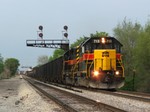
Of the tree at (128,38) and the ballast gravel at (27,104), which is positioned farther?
the tree at (128,38)

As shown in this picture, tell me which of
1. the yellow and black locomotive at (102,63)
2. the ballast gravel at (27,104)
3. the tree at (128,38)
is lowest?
the ballast gravel at (27,104)

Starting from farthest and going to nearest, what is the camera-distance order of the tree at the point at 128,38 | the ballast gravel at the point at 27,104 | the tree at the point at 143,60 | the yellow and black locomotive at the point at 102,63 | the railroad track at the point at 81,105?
the tree at the point at 128,38 < the tree at the point at 143,60 < the yellow and black locomotive at the point at 102,63 < the ballast gravel at the point at 27,104 < the railroad track at the point at 81,105

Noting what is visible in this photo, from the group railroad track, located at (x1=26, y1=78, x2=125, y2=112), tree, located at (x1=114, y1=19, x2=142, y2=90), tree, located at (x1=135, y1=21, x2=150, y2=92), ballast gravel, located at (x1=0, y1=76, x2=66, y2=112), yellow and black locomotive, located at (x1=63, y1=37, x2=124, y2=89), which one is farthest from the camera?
tree, located at (x1=114, y1=19, x2=142, y2=90)

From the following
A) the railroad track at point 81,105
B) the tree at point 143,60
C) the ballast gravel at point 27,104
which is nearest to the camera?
the railroad track at point 81,105

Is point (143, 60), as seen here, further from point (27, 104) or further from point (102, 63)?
point (27, 104)

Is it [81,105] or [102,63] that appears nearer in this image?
[81,105]

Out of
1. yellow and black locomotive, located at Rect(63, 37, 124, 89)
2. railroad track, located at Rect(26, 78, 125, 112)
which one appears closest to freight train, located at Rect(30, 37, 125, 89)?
yellow and black locomotive, located at Rect(63, 37, 124, 89)

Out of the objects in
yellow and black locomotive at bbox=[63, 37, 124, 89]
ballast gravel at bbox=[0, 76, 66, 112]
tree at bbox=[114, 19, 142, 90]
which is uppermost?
tree at bbox=[114, 19, 142, 90]

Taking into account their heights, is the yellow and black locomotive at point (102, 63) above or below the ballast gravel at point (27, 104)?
above

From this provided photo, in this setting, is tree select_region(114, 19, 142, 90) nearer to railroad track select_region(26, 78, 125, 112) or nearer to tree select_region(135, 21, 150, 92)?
tree select_region(135, 21, 150, 92)

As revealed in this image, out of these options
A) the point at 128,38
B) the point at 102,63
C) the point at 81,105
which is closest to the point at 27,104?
the point at 81,105

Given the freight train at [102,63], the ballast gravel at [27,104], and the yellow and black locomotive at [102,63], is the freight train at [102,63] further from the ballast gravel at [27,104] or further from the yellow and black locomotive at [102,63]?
the ballast gravel at [27,104]

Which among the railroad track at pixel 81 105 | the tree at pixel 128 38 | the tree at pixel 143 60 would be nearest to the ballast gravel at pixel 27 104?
the railroad track at pixel 81 105

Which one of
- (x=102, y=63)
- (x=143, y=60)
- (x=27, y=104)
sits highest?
(x=143, y=60)
